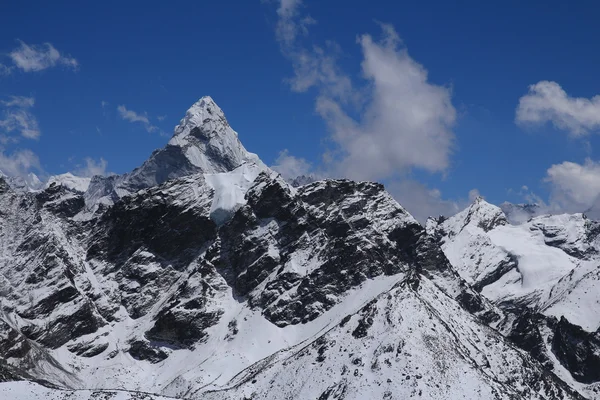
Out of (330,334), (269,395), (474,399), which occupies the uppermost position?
(330,334)

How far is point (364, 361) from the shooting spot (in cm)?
16250

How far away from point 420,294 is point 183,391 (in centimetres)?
6583

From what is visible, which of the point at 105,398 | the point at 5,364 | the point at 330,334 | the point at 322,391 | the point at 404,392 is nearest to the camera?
the point at 105,398

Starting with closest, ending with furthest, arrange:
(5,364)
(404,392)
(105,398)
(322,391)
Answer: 1. (105,398)
2. (404,392)
3. (322,391)
4. (5,364)

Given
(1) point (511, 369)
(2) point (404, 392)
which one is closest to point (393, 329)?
(2) point (404, 392)

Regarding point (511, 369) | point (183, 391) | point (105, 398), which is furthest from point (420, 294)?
point (105, 398)

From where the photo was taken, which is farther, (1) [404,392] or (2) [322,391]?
(2) [322,391]

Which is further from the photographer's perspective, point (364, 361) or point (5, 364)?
point (5, 364)

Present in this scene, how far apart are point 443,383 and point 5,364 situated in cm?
10937

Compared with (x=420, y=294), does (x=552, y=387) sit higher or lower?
lower

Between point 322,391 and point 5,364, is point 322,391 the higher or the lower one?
the lower one

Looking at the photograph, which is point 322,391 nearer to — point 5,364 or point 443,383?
point 443,383

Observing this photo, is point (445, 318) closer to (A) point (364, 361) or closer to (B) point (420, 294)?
(B) point (420, 294)

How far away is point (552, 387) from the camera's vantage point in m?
181
